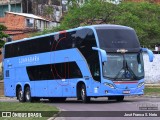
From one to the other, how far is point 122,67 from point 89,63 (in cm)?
169

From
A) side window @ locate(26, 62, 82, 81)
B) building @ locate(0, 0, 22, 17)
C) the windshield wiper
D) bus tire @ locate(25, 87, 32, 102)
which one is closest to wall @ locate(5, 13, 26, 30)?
building @ locate(0, 0, 22, 17)

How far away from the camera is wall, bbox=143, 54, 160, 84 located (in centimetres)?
4231

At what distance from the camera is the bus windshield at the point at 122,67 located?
77.4 feet

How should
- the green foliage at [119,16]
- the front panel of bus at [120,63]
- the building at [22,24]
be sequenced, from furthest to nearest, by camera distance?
the building at [22,24], the green foliage at [119,16], the front panel of bus at [120,63]

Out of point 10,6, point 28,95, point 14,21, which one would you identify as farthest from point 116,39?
point 10,6

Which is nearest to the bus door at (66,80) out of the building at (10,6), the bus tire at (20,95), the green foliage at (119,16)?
the bus tire at (20,95)

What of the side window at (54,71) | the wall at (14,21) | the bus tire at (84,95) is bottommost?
the bus tire at (84,95)

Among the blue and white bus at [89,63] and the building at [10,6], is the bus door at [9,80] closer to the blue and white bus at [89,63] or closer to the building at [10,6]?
the blue and white bus at [89,63]

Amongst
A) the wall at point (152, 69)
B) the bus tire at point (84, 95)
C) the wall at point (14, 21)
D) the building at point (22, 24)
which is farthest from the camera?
the wall at point (14, 21)

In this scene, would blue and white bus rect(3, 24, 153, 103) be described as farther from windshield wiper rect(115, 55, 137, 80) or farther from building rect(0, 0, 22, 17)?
building rect(0, 0, 22, 17)

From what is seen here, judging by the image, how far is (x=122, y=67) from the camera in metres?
23.8

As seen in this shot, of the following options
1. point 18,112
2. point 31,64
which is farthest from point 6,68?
point 18,112

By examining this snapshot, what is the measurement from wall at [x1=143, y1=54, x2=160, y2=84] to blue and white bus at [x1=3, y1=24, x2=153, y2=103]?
52.4 feet

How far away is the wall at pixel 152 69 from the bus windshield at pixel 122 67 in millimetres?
18248
